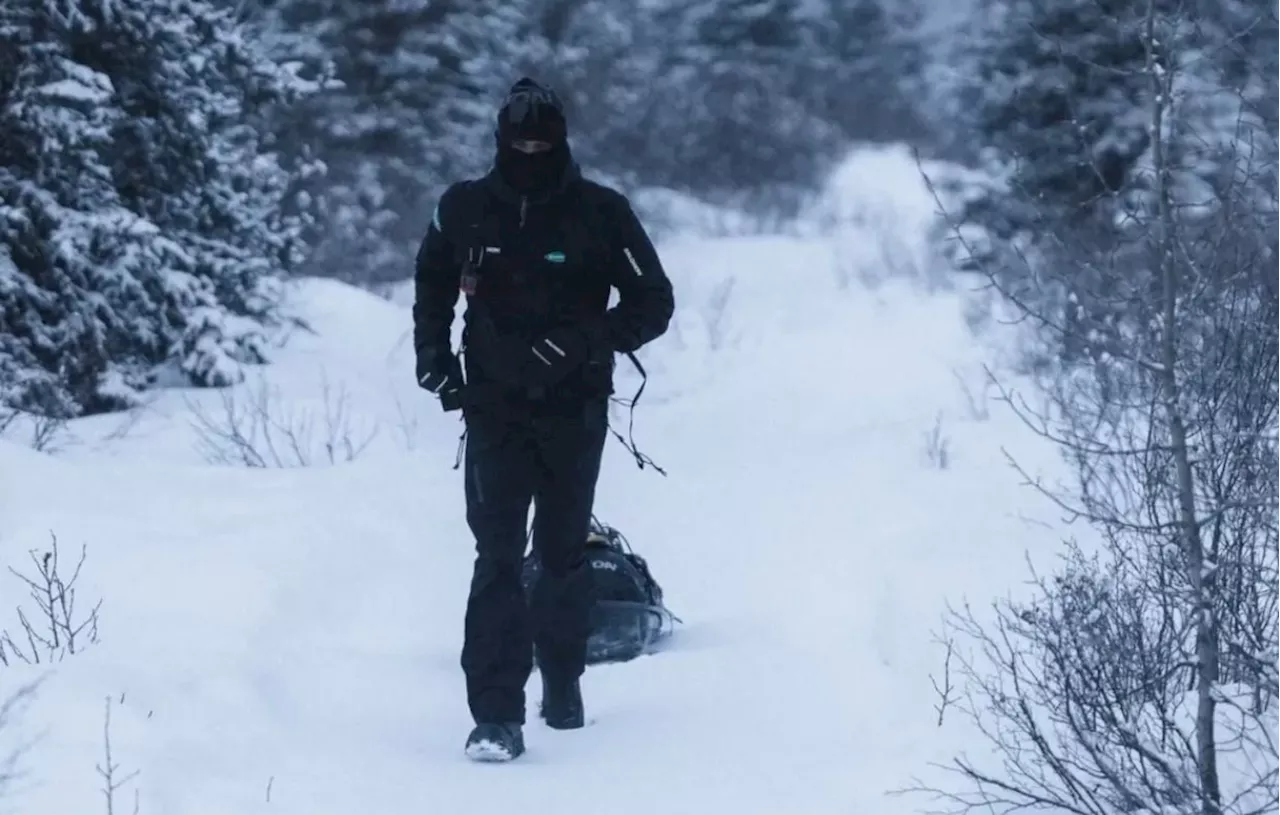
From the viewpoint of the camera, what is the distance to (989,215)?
1864cm

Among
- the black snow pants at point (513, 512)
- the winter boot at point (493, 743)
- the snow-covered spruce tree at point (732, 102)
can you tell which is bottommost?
the winter boot at point (493, 743)

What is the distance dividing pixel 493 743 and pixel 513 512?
0.64 meters

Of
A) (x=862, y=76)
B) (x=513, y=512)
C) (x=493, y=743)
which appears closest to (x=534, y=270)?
(x=513, y=512)

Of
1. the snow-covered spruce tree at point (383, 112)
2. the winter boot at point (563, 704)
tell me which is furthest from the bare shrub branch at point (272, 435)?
the snow-covered spruce tree at point (383, 112)

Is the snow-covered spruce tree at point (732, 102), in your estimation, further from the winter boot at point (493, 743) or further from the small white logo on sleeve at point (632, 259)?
the winter boot at point (493, 743)

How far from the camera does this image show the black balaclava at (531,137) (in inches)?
179

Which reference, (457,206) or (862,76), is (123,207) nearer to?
(457,206)

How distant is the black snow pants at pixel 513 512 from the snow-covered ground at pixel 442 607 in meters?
0.26

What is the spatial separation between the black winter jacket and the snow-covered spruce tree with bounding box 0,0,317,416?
584cm

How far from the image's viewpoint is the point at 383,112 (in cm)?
2383

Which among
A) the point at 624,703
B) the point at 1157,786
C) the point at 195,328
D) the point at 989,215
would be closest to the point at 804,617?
the point at 624,703

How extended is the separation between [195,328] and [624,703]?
316 inches

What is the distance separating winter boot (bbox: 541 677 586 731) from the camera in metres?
5.01

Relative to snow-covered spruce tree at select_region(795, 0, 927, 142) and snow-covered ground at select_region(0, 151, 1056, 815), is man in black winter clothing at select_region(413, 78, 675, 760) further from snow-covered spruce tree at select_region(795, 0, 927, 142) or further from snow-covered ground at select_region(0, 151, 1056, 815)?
snow-covered spruce tree at select_region(795, 0, 927, 142)
